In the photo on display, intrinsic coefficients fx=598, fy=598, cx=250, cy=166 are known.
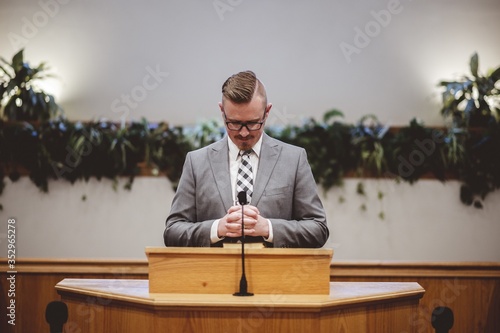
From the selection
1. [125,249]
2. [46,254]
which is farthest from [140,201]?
[46,254]

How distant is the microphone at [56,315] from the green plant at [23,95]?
11.0ft

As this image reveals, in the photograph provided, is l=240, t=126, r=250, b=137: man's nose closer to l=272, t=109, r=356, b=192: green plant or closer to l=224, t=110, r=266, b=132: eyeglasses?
l=224, t=110, r=266, b=132: eyeglasses

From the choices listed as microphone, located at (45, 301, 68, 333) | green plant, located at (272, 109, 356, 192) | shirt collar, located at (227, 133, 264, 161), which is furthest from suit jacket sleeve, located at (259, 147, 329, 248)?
green plant, located at (272, 109, 356, 192)

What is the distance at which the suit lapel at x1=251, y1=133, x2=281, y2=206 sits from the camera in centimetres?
286

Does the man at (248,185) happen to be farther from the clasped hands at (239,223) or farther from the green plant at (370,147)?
the green plant at (370,147)

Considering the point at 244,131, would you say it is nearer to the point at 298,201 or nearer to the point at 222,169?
the point at 222,169

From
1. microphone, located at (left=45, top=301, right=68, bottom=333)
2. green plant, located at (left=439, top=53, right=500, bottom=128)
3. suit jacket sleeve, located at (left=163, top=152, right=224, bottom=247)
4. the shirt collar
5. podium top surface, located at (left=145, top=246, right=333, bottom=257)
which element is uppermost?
green plant, located at (left=439, top=53, right=500, bottom=128)

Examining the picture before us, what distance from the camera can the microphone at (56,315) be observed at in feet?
7.38

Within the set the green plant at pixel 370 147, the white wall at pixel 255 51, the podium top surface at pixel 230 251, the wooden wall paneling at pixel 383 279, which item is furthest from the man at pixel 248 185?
the white wall at pixel 255 51

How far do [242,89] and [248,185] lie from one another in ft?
1.57

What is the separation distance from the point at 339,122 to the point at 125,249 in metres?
2.16

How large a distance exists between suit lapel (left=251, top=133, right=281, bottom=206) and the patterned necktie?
3 cm

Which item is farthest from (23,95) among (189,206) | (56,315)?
(56,315)

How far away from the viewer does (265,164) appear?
292 centimetres
